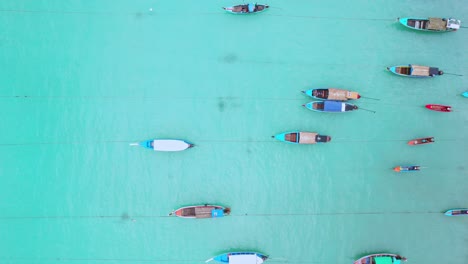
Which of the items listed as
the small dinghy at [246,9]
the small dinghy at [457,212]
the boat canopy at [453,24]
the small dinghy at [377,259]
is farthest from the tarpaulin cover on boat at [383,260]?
the small dinghy at [246,9]

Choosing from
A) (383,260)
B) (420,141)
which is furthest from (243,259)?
(420,141)

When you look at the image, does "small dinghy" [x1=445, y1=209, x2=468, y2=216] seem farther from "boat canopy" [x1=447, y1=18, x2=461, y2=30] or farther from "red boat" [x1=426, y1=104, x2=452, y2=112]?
"boat canopy" [x1=447, y1=18, x2=461, y2=30]

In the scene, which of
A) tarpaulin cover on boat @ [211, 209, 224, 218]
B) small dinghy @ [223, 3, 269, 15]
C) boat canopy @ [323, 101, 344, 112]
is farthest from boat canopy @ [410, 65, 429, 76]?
tarpaulin cover on boat @ [211, 209, 224, 218]

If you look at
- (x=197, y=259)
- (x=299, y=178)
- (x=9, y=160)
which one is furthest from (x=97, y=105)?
(x=299, y=178)

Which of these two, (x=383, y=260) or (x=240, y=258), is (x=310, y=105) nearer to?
(x=240, y=258)

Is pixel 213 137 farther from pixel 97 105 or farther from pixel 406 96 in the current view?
pixel 406 96

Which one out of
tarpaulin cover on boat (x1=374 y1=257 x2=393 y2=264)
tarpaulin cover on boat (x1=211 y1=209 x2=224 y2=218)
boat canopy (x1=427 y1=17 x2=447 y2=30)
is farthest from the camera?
boat canopy (x1=427 y1=17 x2=447 y2=30)

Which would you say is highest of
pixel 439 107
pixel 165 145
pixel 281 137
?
pixel 439 107
